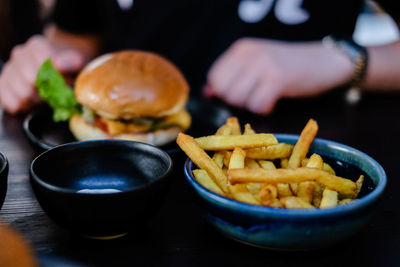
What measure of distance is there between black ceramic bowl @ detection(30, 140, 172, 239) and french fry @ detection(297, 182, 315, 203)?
0.31 metres

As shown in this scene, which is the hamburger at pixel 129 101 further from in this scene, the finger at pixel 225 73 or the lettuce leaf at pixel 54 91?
the finger at pixel 225 73

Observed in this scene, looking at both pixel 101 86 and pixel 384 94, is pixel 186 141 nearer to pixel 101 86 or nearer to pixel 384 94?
pixel 101 86

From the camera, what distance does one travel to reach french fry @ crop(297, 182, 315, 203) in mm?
851

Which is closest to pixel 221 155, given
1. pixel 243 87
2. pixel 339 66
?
pixel 243 87

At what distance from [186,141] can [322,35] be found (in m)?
2.22

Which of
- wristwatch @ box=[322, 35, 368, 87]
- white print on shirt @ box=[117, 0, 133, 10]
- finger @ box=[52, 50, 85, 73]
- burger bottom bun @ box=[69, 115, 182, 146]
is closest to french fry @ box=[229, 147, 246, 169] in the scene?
burger bottom bun @ box=[69, 115, 182, 146]

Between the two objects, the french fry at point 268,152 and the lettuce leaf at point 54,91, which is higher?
the french fry at point 268,152

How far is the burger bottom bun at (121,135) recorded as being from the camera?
5.34 feet

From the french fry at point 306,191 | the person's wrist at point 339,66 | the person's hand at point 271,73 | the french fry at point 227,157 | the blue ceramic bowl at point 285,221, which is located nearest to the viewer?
the blue ceramic bowl at point 285,221

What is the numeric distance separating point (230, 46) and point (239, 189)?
204 cm

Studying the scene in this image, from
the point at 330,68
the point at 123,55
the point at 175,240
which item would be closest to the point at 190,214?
the point at 175,240

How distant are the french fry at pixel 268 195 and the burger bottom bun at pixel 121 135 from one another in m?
0.89

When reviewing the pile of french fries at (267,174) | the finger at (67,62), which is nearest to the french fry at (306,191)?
the pile of french fries at (267,174)

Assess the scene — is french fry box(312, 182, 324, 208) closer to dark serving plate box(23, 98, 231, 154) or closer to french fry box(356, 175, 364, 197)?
french fry box(356, 175, 364, 197)
